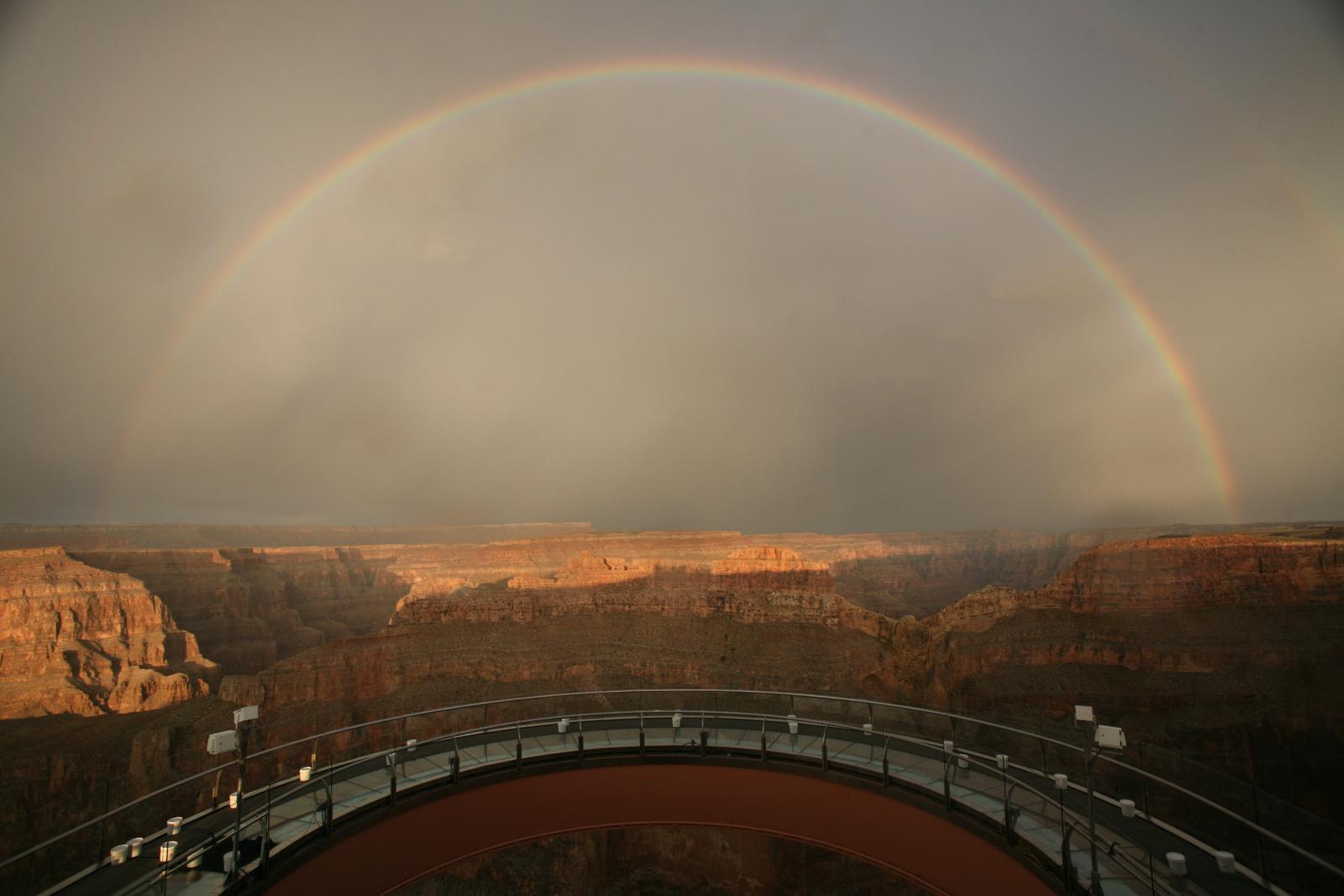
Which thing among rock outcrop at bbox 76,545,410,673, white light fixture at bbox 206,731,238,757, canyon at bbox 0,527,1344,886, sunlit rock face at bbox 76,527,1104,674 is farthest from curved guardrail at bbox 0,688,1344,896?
rock outcrop at bbox 76,545,410,673

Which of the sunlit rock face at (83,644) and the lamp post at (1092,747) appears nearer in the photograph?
the lamp post at (1092,747)

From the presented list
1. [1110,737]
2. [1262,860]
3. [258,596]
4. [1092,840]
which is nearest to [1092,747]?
[1092,840]

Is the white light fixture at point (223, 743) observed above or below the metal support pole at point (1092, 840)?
above

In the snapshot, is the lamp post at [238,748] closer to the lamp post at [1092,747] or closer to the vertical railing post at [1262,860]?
the lamp post at [1092,747]

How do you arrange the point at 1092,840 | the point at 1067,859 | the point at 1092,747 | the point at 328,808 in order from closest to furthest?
the point at 1092,840
the point at 1067,859
the point at 1092,747
the point at 328,808

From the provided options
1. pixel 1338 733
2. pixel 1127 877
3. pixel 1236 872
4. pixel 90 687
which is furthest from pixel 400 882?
pixel 90 687

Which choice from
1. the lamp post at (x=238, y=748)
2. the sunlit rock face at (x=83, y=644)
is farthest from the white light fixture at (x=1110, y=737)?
the sunlit rock face at (x=83, y=644)

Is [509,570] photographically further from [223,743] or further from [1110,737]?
[1110,737]
